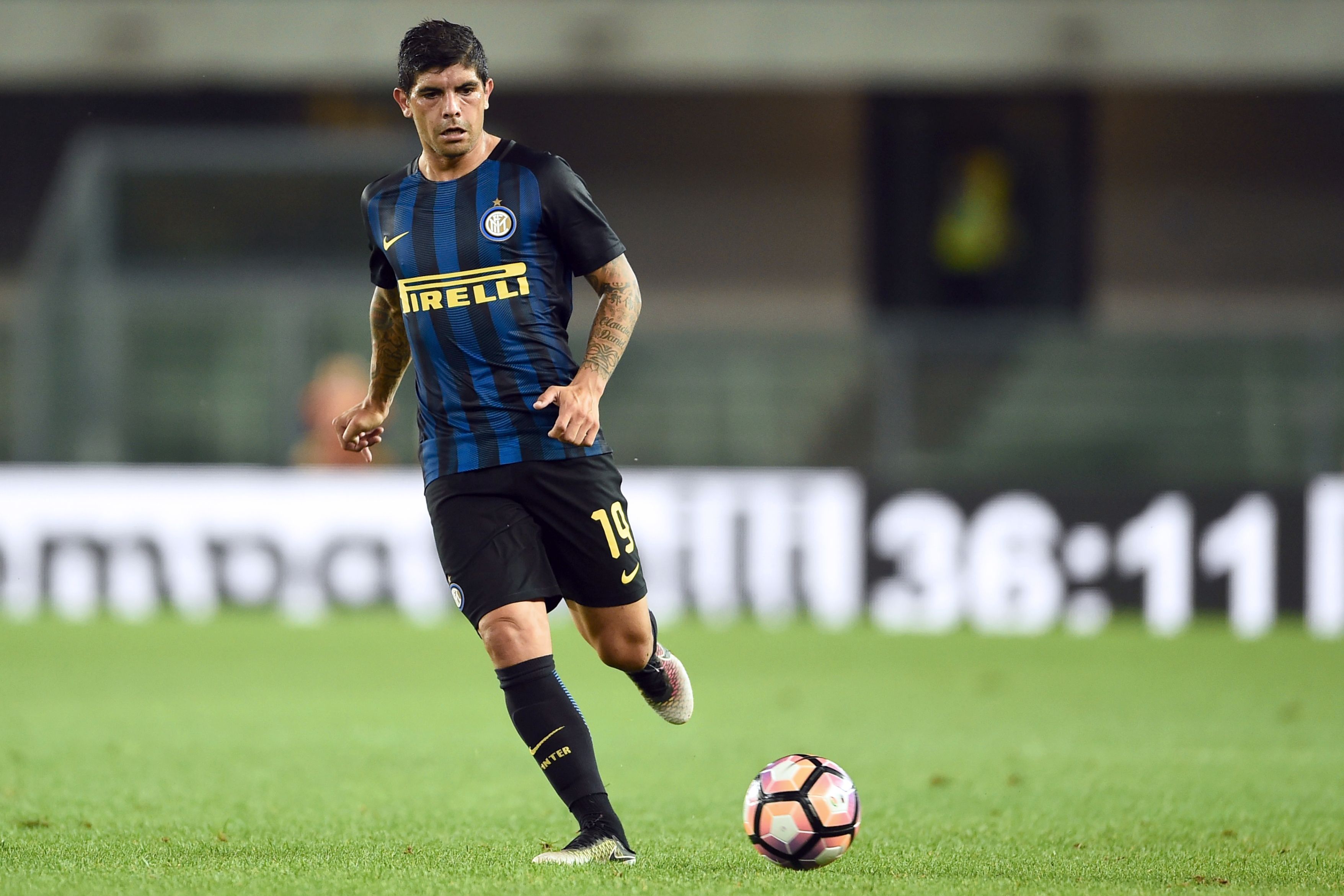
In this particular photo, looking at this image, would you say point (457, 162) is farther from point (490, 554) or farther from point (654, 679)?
point (654, 679)

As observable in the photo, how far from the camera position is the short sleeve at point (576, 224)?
5.11 metres

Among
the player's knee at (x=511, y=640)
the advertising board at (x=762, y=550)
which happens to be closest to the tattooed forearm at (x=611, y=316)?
the player's knee at (x=511, y=640)

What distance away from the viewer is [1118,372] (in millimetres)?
14883

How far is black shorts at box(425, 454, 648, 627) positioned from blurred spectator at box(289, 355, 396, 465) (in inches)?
389

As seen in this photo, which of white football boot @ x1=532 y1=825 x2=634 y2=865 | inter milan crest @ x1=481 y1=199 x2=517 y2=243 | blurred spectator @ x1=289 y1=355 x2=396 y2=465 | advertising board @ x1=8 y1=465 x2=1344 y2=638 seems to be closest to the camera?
white football boot @ x1=532 y1=825 x2=634 y2=865

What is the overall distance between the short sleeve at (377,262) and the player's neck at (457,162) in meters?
0.22

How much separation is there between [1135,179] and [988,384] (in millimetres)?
6000

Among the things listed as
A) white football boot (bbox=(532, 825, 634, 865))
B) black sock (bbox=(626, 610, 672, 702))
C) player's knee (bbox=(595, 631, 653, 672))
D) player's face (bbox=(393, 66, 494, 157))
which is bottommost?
white football boot (bbox=(532, 825, 634, 865))

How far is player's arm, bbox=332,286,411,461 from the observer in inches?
219

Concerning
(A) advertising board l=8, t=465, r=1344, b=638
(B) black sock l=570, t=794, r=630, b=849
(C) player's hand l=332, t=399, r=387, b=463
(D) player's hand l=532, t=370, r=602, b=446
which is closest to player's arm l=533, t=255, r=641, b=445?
(D) player's hand l=532, t=370, r=602, b=446

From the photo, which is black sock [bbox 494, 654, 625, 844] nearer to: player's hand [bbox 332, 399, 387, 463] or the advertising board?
player's hand [bbox 332, 399, 387, 463]

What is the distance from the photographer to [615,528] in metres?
5.16

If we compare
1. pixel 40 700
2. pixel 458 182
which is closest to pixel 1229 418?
pixel 40 700

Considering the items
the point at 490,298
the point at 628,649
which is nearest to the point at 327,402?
the point at 628,649
